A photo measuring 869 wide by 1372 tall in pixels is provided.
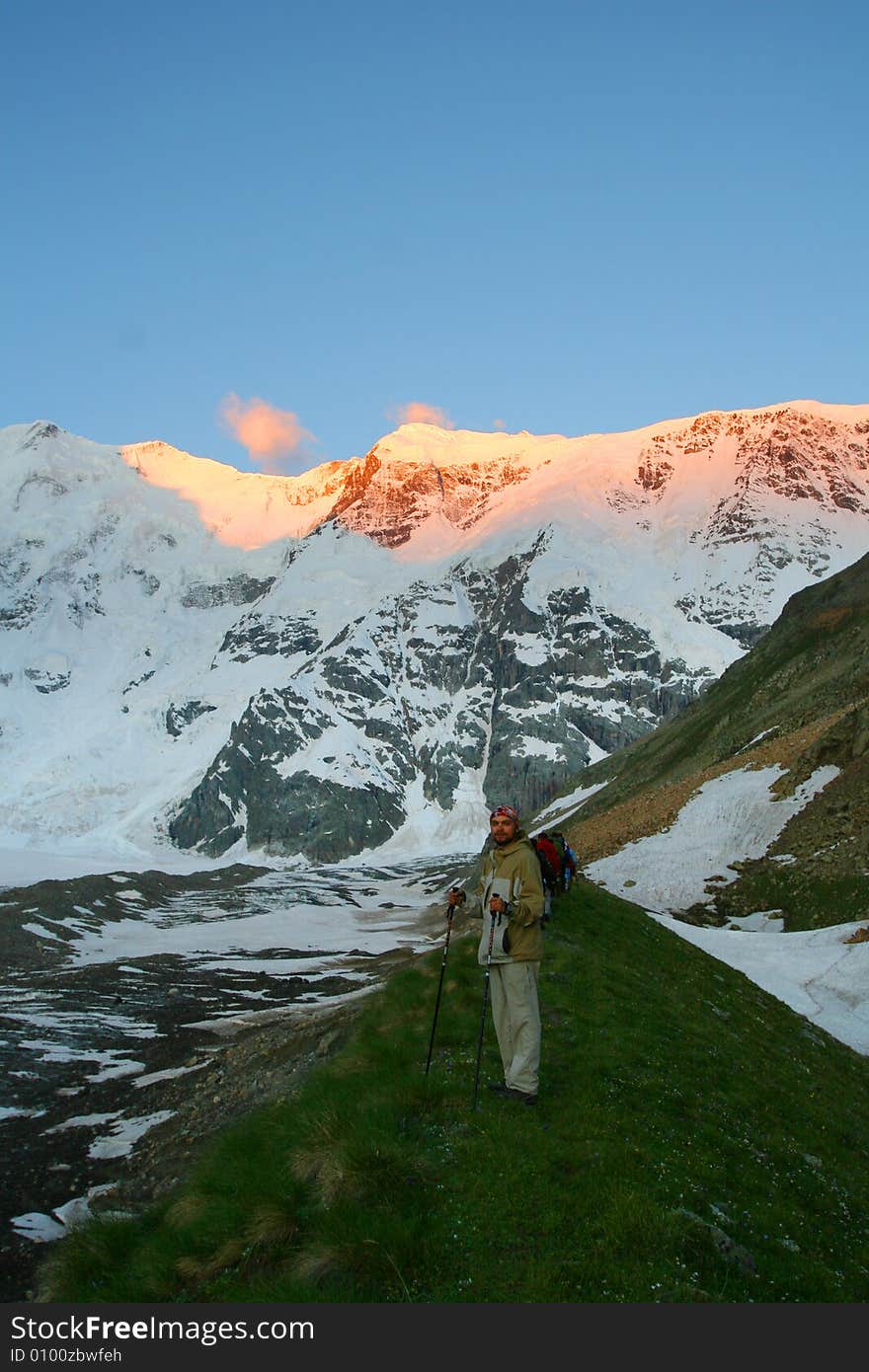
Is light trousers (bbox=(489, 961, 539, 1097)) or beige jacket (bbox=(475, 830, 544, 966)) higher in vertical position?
beige jacket (bbox=(475, 830, 544, 966))

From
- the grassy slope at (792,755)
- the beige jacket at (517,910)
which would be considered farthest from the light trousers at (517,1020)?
the grassy slope at (792,755)

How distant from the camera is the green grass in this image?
8078mm

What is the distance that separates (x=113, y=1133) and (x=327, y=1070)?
13.0 m

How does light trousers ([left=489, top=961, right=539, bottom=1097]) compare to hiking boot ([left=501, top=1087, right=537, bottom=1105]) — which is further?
light trousers ([left=489, top=961, right=539, bottom=1097])

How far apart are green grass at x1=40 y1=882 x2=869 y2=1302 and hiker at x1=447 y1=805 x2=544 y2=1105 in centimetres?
54

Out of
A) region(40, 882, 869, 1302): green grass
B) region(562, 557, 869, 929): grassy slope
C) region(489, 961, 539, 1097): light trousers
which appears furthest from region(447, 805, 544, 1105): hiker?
region(562, 557, 869, 929): grassy slope

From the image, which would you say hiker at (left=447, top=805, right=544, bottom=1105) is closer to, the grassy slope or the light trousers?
the light trousers

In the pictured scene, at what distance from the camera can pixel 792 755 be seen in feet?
180

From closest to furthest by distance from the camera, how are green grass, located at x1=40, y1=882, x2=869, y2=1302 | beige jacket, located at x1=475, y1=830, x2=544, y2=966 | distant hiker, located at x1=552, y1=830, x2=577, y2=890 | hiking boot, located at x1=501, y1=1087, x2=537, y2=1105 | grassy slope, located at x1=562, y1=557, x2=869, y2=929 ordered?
green grass, located at x1=40, y1=882, x2=869, y2=1302 → hiking boot, located at x1=501, y1=1087, x2=537, y2=1105 → beige jacket, located at x1=475, y1=830, x2=544, y2=966 → distant hiker, located at x1=552, y1=830, x2=577, y2=890 → grassy slope, located at x1=562, y1=557, x2=869, y2=929

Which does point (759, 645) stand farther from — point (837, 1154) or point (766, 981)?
point (837, 1154)

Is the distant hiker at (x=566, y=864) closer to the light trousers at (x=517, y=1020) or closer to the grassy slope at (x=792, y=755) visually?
the light trousers at (x=517, y=1020)

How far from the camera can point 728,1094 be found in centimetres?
1377

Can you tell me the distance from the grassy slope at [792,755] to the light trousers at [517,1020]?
101 feet

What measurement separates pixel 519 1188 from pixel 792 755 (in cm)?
5021
